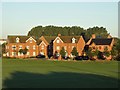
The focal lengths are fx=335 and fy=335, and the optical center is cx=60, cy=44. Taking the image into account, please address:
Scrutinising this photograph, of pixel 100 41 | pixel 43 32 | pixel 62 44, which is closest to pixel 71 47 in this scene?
pixel 62 44

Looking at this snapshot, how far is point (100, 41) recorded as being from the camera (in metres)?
93.7

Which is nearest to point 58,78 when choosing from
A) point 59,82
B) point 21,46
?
point 59,82

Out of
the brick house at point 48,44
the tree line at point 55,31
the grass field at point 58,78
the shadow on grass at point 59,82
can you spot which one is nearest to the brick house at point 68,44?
the brick house at point 48,44

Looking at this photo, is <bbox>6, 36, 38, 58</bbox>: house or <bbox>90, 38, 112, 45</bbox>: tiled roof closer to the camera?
<bbox>90, 38, 112, 45</bbox>: tiled roof

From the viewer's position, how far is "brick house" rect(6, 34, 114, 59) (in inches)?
3780

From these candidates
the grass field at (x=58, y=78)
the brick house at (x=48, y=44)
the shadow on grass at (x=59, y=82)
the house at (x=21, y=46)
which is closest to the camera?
the shadow on grass at (x=59, y=82)

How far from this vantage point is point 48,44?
Result: 340 ft

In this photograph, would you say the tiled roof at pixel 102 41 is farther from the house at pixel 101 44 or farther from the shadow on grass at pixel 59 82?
the shadow on grass at pixel 59 82

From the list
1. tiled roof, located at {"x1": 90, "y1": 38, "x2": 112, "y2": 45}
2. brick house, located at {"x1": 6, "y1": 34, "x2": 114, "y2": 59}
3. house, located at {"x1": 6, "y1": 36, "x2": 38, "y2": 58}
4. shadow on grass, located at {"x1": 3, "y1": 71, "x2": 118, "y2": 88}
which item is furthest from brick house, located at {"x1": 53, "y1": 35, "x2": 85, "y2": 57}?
shadow on grass, located at {"x1": 3, "y1": 71, "x2": 118, "y2": 88}

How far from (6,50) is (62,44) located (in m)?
18.4

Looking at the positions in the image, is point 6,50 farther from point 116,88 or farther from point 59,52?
point 116,88

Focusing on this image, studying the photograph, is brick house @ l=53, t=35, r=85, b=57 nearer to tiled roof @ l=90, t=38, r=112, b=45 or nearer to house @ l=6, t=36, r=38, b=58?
tiled roof @ l=90, t=38, r=112, b=45

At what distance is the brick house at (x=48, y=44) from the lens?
96000mm

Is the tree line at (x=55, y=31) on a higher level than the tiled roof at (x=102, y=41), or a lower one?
higher
